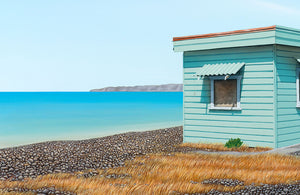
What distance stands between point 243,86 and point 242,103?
494 millimetres

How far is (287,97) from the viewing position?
13164 mm

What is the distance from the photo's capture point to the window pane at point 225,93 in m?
13.4

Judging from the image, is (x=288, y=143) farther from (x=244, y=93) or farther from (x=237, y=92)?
(x=237, y=92)

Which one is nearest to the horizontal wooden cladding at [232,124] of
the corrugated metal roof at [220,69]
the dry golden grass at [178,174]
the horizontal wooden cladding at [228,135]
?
the horizontal wooden cladding at [228,135]

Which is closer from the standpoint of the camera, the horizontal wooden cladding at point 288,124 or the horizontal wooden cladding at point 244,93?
the horizontal wooden cladding at point 244,93

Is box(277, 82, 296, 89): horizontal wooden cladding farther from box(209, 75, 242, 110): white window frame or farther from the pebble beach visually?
the pebble beach

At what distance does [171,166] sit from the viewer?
9.94 m

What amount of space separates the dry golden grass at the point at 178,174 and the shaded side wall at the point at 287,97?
2124mm

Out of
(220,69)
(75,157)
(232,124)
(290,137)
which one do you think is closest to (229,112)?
(232,124)

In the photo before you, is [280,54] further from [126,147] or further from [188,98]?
[126,147]

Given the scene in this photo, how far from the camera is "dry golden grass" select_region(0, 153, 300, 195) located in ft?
25.6

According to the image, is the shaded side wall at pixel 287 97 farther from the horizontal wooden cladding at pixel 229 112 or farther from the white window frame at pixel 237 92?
the white window frame at pixel 237 92

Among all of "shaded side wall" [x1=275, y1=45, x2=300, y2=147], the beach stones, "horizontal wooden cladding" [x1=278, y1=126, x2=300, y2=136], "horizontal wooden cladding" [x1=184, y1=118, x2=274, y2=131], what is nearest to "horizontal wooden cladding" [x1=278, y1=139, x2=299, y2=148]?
"shaded side wall" [x1=275, y1=45, x2=300, y2=147]

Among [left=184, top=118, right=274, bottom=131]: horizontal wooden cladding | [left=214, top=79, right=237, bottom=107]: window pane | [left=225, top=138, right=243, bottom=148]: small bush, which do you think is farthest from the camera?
[left=214, top=79, right=237, bottom=107]: window pane
